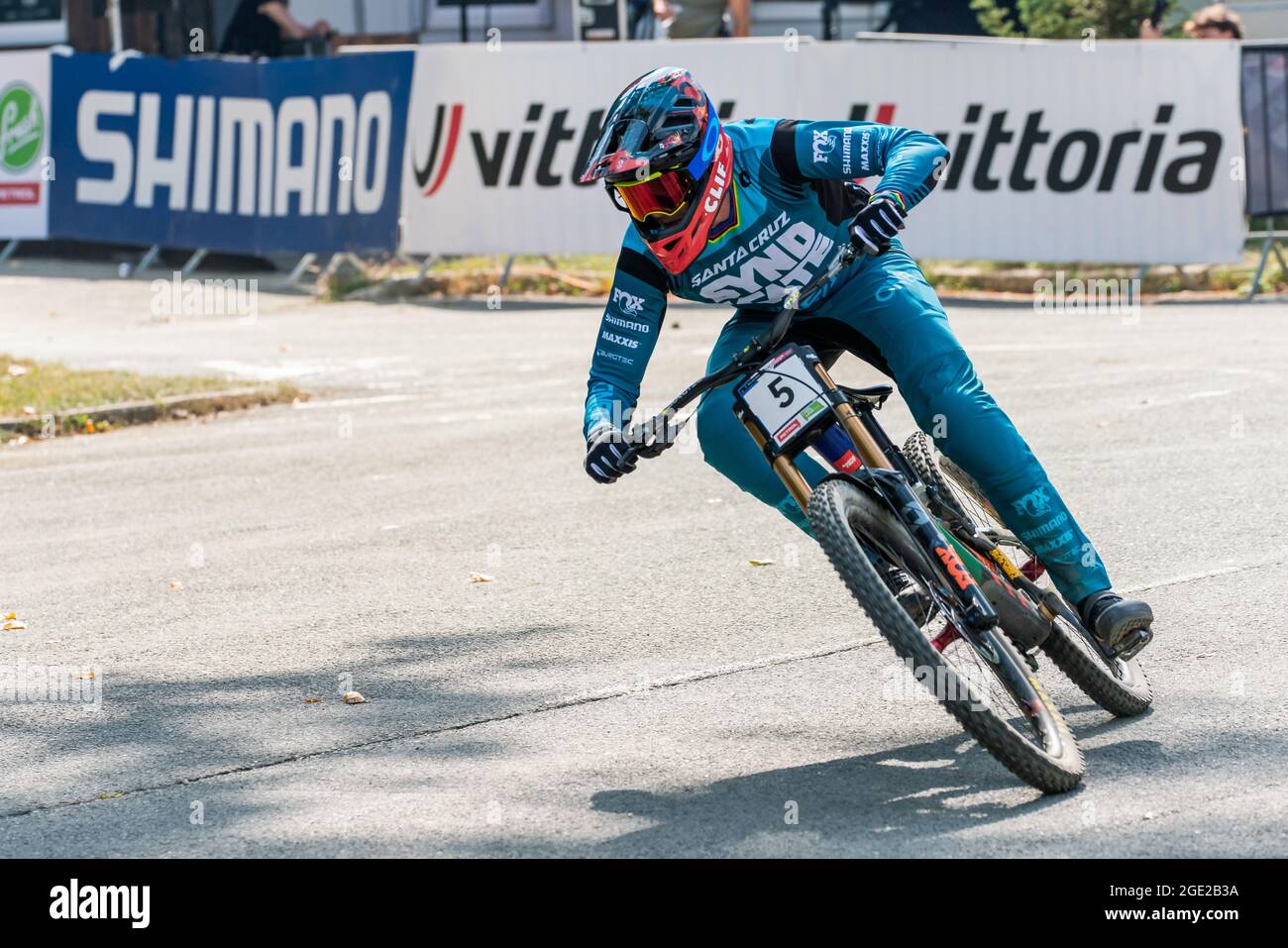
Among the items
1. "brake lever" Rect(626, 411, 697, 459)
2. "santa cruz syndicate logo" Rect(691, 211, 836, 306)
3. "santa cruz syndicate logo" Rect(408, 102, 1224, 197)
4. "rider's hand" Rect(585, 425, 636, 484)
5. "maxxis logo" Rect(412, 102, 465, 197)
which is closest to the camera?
"brake lever" Rect(626, 411, 697, 459)

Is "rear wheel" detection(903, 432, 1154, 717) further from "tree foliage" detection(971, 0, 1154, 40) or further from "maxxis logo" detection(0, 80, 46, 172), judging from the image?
"maxxis logo" detection(0, 80, 46, 172)

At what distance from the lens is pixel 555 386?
12.8m

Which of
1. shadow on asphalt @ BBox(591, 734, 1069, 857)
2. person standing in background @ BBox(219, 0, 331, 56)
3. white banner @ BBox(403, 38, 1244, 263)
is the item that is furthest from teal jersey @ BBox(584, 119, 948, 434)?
person standing in background @ BBox(219, 0, 331, 56)

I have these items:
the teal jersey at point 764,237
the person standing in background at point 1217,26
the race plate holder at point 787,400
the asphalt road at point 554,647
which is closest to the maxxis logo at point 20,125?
the asphalt road at point 554,647

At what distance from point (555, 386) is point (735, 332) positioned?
7.37 meters

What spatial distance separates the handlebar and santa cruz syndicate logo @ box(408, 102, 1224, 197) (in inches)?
478

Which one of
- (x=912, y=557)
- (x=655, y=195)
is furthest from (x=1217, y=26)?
(x=912, y=557)

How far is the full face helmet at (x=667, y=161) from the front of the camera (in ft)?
16.1

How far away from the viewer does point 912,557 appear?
186 inches

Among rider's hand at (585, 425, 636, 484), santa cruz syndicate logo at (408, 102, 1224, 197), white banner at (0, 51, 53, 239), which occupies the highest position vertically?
rider's hand at (585, 425, 636, 484)

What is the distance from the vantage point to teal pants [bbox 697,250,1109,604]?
5.14 meters
